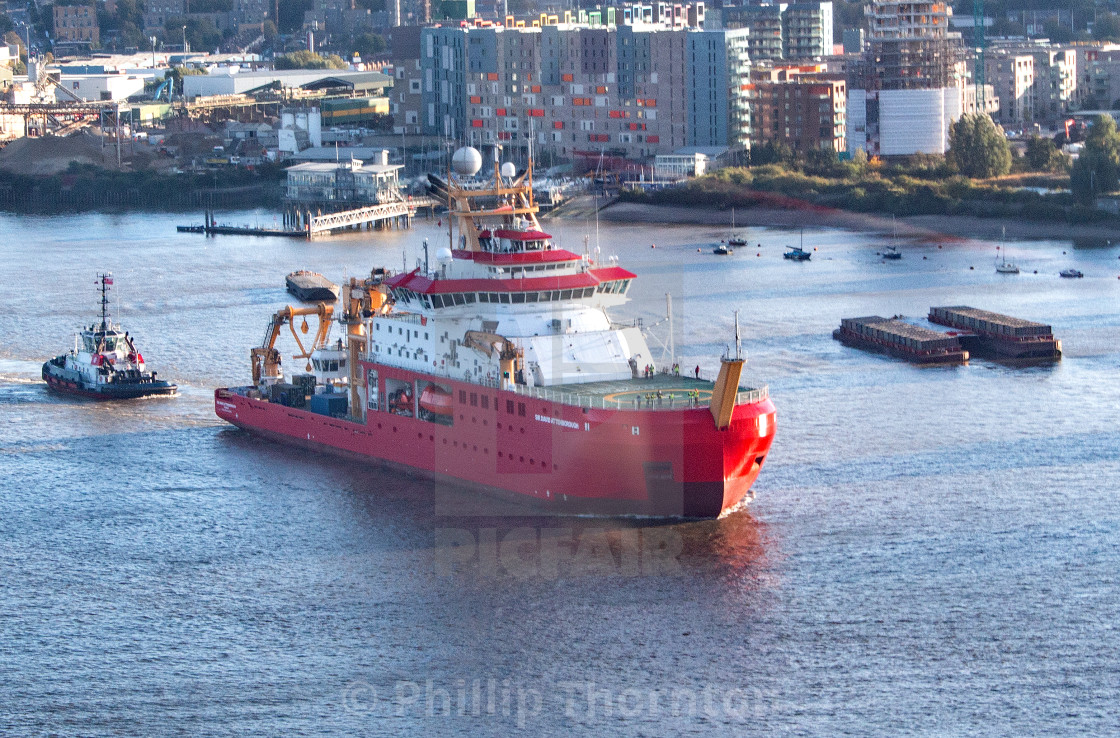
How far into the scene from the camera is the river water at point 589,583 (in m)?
22.8

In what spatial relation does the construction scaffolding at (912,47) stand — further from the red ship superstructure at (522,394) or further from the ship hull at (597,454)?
the ship hull at (597,454)

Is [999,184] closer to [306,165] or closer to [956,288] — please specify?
[956,288]

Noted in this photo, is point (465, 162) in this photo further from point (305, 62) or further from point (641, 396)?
point (305, 62)

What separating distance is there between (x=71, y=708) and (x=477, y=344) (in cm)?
1137

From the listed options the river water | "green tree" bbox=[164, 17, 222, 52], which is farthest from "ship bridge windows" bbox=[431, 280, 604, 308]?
"green tree" bbox=[164, 17, 222, 52]

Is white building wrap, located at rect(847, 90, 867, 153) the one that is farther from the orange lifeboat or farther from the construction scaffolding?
the orange lifeboat

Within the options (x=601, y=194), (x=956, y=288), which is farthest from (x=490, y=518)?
(x=601, y=194)

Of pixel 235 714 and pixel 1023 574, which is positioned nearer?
pixel 235 714

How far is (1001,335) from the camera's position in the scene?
45.5m

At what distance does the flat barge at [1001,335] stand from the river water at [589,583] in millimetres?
1317

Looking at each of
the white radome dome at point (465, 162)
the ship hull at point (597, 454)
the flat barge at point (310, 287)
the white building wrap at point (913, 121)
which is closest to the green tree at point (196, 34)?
the white building wrap at point (913, 121)

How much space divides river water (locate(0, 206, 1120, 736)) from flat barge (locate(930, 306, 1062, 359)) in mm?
1317

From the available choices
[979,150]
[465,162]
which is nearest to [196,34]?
[979,150]

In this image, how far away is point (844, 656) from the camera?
23859mm
